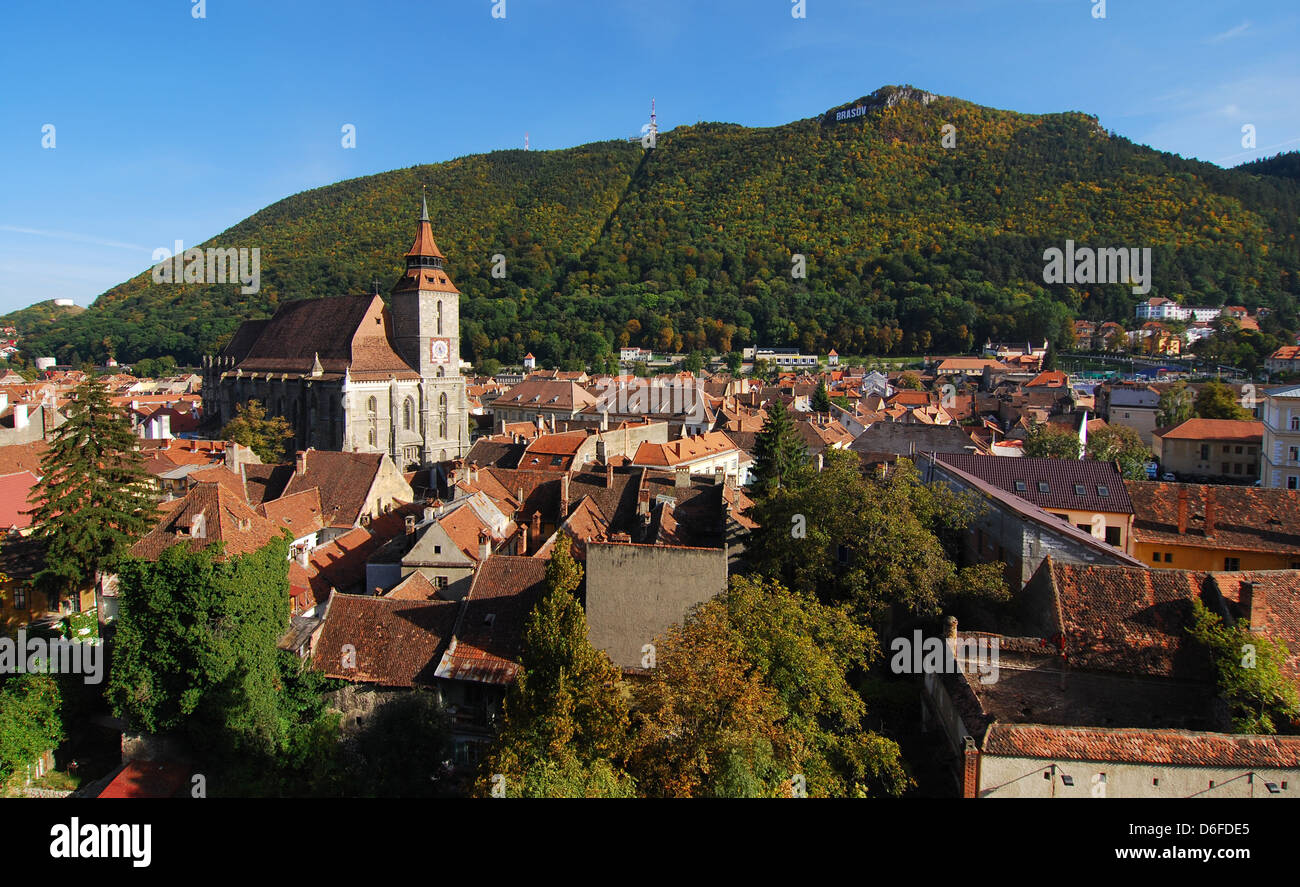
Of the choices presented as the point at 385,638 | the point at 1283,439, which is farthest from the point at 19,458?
the point at 1283,439

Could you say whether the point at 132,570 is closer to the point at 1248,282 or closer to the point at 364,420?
the point at 364,420

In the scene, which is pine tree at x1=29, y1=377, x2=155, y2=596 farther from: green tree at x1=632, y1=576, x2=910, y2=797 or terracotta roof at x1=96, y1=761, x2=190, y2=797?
green tree at x1=632, y1=576, x2=910, y2=797

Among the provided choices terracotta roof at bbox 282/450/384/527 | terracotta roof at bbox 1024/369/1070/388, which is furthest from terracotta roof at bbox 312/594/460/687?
terracotta roof at bbox 1024/369/1070/388

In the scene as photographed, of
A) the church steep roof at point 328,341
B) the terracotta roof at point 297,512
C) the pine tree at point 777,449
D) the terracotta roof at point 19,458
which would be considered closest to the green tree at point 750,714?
the pine tree at point 777,449

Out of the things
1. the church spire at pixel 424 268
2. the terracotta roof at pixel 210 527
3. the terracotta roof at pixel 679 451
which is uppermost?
the church spire at pixel 424 268

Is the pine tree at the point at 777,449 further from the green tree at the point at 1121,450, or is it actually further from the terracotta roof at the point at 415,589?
the green tree at the point at 1121,450

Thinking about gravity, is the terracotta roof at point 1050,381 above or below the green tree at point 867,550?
above

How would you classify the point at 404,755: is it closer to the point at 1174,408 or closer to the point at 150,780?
the point at 150,780
